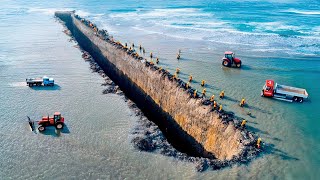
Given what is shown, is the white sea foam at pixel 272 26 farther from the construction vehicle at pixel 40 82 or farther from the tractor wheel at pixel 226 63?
the construction vehicle at pixel 40 82

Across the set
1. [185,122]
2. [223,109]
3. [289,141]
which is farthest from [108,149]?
[289,141]

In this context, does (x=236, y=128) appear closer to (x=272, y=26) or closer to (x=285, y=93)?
(x=285, y=93)

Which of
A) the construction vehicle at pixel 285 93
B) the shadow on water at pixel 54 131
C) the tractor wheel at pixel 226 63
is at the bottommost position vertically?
the shadow on water at pixel 54 131

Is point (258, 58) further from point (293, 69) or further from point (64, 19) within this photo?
point (64, 19)

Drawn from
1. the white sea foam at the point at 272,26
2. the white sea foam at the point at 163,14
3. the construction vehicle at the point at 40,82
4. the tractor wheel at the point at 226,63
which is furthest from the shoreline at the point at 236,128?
the white sea foam at the point at 163,14

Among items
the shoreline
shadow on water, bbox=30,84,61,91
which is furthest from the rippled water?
the shoreline

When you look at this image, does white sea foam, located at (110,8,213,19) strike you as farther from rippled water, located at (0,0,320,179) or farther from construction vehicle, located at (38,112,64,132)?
construction vehicle, located at (38,112,64,132)
